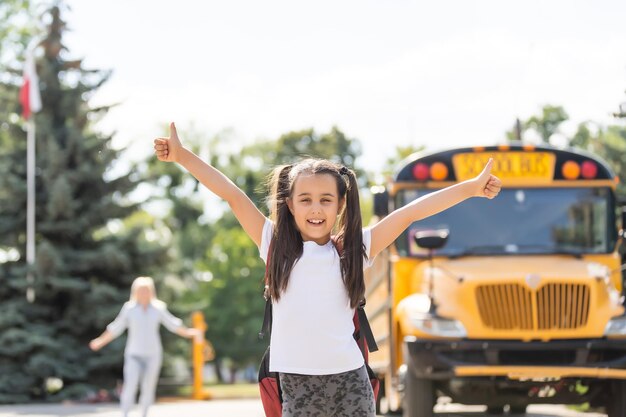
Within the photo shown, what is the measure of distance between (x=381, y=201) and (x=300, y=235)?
229 inches

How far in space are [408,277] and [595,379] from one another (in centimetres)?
181

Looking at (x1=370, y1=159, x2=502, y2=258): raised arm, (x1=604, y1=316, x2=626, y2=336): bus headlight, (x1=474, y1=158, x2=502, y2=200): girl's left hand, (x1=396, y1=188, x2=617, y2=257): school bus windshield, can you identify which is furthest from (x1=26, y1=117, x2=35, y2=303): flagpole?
(x1=474, y1=158, x2=502, y2=200): girl's left hand

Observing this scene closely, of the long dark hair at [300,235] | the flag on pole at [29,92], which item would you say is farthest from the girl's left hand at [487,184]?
the flag on pole at [29,92]

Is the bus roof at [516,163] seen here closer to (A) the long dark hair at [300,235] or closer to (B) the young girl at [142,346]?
(B) the young girl at [142,346]

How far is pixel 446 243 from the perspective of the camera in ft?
33.4

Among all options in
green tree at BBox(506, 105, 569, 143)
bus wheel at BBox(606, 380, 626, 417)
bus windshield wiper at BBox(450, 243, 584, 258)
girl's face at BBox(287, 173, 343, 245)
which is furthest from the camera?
green tree at BBox(506, 105, 569, 143)

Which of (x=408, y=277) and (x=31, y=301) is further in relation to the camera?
(x=31, y=301)

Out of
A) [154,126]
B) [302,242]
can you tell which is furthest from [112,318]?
[154,126]

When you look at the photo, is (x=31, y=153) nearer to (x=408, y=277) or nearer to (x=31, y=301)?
(x=31, y=301)

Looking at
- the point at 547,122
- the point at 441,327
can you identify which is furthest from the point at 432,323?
the point at 547,122

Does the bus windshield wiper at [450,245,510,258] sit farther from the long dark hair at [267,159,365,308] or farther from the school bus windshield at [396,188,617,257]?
the long dark hair at [267,159,365,308]

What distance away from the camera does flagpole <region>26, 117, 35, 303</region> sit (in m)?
22.4

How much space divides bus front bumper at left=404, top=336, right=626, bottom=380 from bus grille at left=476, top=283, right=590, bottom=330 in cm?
14

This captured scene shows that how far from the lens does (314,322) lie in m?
4.14
